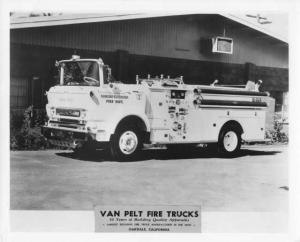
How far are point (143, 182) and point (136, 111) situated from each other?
1258 mm

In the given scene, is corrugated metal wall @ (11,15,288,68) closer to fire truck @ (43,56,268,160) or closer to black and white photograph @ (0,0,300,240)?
black and white photograph @ (0,0,300,240)

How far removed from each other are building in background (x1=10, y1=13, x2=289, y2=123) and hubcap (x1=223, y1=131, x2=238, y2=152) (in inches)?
38.1

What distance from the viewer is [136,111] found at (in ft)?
28.0

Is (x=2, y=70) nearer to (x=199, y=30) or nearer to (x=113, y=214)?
(x=113, y=214)

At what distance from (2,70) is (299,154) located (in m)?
4.94

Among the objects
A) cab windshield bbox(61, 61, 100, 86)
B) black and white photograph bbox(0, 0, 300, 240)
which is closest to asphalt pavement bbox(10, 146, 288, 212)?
black and white photograph bbox(0, 0, 300, 240)

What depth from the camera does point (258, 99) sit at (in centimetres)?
938

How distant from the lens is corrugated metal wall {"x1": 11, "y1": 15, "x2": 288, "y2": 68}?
8.41m

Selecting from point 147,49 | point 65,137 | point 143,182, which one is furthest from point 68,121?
point 147,49

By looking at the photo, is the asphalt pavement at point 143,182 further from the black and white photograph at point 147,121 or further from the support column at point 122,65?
the support column at point 122,65

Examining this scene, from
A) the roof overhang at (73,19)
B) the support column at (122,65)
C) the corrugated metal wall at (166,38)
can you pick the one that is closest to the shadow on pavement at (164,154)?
the support column at (122,65)

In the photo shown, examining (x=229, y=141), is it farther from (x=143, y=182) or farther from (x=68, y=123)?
(x=68, y=123)

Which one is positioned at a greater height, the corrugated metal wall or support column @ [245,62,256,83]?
the corrugated metal wall

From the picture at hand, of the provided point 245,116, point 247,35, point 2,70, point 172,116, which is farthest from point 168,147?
point 2,70
